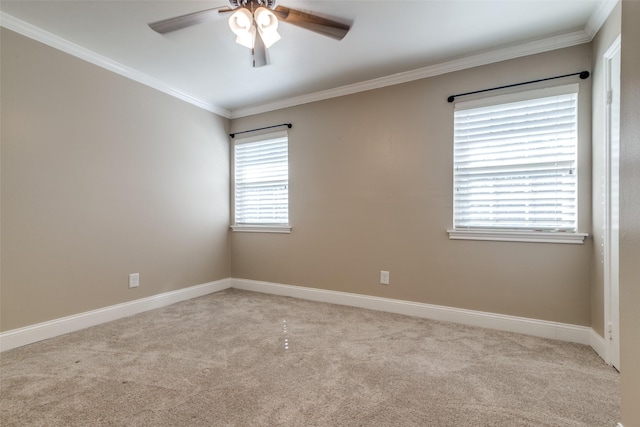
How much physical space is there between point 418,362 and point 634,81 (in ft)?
5.92

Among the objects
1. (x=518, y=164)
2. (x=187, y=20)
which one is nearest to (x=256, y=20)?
(x=187, y=20)

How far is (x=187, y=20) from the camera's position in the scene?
5.90ft

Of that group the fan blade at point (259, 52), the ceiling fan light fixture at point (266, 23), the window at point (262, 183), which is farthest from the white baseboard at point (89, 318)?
the ceiling fan light fixture at point (266, 23)

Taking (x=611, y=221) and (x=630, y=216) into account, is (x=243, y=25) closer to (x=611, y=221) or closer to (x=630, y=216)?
(x=630, y=216)

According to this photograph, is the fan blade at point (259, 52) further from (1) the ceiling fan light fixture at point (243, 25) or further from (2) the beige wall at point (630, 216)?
(2) the beige wall at point (630, 216)

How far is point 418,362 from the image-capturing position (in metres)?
1.98

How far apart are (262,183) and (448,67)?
2.43 m

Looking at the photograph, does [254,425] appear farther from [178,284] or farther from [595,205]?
[595,205]

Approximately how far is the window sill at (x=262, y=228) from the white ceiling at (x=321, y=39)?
64.4 inches

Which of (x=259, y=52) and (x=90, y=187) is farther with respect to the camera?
(x=90, y=187)

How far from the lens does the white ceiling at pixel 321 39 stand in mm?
2031

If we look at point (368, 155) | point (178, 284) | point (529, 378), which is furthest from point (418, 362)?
point (178, 284)

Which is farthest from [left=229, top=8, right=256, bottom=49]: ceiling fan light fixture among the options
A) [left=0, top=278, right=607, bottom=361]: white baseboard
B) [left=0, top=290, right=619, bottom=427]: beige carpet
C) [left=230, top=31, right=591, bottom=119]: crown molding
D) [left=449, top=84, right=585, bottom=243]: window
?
[left=0, top=278, right=607, bottom=361]: white baseboard

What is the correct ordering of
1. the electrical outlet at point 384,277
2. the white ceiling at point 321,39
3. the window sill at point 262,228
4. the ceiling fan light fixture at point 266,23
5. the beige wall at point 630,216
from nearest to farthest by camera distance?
the beige wall at point 630,216 → the ceiling fan light fixture at point 266,23 → the white ceiling at point 321,39 → the electrical outlet at point 384,277 → the window sill at point 262,228
